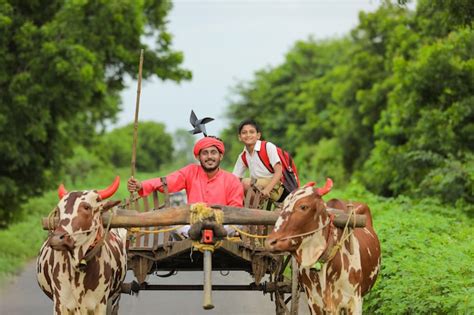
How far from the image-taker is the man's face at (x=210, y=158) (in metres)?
8.77

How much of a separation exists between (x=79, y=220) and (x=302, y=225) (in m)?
1.75

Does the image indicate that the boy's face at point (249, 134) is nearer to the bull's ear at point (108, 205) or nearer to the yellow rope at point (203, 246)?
the yellow rope at point (203, 246)

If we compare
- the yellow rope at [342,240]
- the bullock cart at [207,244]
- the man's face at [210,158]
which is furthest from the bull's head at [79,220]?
the yellow rope at [342,240]

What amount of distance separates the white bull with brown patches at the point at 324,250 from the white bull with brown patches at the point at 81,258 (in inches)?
57.5

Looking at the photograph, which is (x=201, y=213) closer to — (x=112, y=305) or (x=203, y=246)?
(x=203, y=246)

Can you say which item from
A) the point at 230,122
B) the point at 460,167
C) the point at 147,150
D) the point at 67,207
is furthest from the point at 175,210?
the point at 147,150

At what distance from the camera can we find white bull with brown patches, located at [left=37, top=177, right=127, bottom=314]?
273 inches

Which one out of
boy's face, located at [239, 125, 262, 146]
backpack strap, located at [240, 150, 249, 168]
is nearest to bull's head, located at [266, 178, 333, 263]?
boy's face, located at [239, 125, 262, 146]

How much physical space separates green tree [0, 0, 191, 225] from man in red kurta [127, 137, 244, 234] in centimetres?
1053

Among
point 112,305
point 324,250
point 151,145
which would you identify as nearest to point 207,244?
point 324,250

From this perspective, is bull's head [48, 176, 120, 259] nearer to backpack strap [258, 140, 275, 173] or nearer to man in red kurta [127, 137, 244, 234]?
man in red kurta [127, 137, 244, 234]

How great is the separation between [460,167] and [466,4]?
4.59m

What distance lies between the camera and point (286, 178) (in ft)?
32.3

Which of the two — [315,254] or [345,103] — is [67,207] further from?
[345,103]
